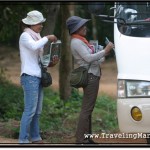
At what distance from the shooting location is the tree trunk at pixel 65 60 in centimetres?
1035

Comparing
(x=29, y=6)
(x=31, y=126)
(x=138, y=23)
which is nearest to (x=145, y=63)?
(x=138, y=23)

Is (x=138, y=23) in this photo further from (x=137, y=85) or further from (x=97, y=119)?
(x=97, y=119)

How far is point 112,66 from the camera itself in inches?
898

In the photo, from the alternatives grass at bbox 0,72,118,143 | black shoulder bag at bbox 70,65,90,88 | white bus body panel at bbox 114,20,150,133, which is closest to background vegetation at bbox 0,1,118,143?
grass at bbox 0,72,118,143

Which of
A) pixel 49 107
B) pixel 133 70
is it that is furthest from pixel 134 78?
pixel 49 107

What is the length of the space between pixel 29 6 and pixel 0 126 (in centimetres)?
323

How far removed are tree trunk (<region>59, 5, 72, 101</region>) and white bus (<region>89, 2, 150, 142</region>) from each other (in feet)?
16.1

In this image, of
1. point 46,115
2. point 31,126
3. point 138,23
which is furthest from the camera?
point 46,115

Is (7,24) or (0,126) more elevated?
(7,24)

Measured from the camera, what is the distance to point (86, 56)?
5.82 metres

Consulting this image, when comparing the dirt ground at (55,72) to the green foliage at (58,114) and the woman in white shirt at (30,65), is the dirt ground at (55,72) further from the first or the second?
the woman in white shirt at (30,65)

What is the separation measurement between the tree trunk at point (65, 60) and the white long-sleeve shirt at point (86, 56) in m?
4.44

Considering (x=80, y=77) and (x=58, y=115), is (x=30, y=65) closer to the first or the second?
(x=80, y=77)

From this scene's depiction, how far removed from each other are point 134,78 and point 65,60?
5492 millimetres
